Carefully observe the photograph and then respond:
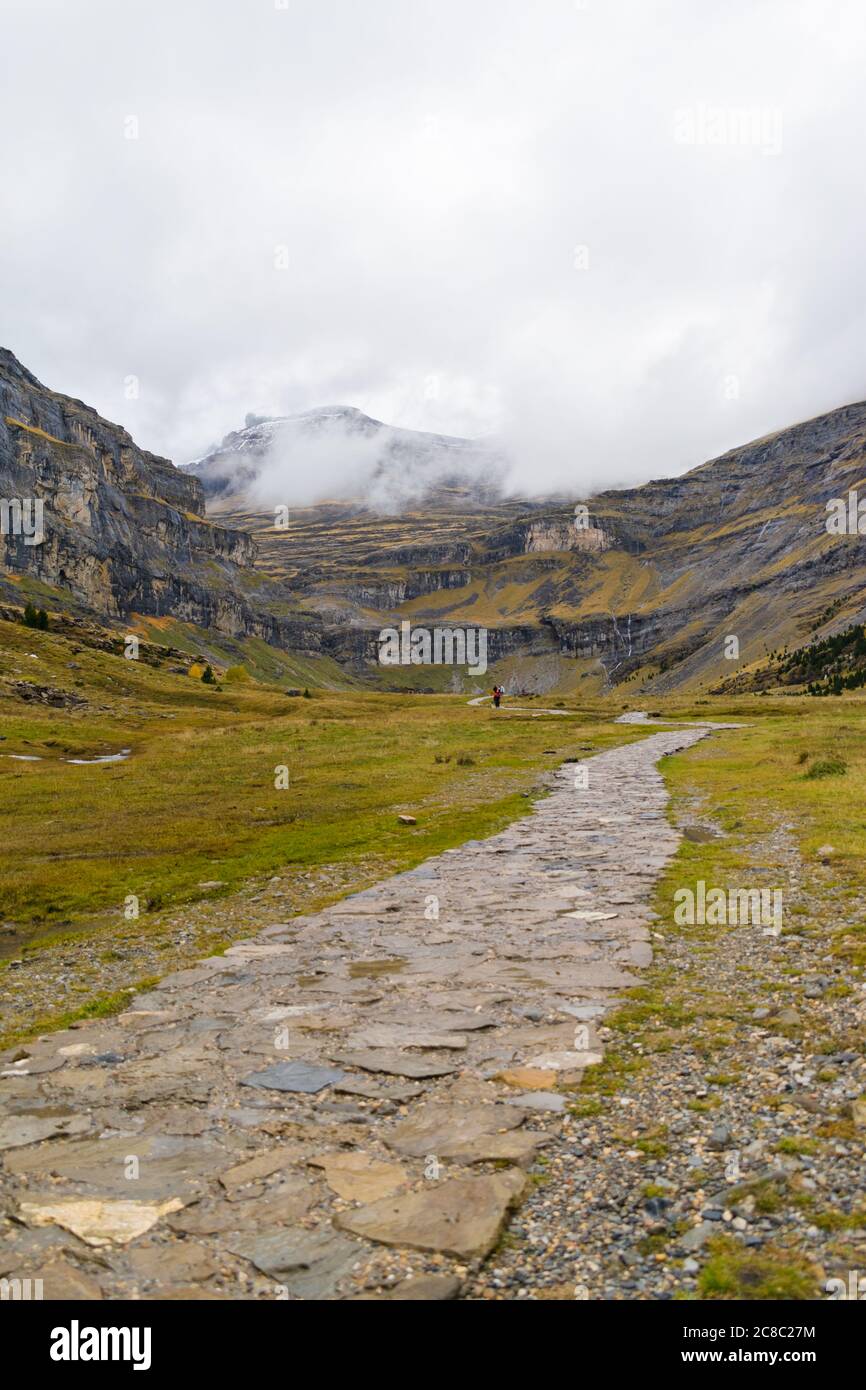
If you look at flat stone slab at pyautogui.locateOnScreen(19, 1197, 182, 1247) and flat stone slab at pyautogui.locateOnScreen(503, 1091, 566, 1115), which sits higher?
flat stone slab at pyautogui.locateOnScreen(503, 1091, 566, 1115)

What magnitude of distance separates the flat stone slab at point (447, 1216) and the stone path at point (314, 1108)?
0.06ft

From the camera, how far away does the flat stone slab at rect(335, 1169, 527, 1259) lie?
18.9ft

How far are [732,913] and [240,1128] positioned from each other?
31.6 ft

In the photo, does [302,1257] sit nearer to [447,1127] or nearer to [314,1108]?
[447,1127]

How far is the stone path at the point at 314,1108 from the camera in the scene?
571cm

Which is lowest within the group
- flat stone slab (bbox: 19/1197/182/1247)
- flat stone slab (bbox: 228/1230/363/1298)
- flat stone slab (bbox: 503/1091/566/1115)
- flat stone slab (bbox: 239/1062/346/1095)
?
flat stone slab (bbox: 239/1062/346/1095)

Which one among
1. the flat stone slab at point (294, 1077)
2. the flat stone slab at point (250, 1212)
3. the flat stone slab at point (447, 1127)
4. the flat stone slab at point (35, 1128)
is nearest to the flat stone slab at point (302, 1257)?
the flat stone slab at point (250, 1212)

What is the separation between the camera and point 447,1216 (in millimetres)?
6059

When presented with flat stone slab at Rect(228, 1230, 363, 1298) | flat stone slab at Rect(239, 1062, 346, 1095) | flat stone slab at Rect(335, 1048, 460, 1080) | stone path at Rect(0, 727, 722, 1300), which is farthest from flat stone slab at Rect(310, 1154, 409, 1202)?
flat stone slab at Rect(335, 1048, 460, 1080)

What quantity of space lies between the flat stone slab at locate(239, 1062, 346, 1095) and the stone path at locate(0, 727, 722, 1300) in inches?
1.3

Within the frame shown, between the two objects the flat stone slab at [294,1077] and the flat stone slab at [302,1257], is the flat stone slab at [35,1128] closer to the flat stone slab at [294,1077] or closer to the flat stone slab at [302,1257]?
the flat stone slab at [294,1077]

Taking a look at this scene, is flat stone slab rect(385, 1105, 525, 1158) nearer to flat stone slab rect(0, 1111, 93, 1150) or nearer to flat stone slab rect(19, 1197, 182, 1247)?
Result: flat stone slab rect(19, 1197, 182, 1247)
